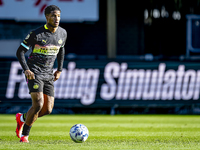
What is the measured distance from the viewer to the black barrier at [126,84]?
14484mm

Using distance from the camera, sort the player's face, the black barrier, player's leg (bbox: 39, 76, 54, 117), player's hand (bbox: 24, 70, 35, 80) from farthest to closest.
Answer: the black barrier
player's leg (bbox: 39, 76, 54, 117)
the player's face
player's hand (bbox: 24, 70, 35, 80)

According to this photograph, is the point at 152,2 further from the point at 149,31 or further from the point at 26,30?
the point at 26,30

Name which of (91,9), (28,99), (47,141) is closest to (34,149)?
(47,141)

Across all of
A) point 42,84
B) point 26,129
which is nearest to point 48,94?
point 42,84

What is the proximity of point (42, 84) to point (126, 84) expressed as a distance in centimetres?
816

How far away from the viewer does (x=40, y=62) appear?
6672 mm

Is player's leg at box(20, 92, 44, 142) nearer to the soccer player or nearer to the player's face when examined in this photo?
the soccer player

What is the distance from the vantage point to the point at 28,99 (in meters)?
14.3

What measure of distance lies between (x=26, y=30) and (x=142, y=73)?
22.6 feet

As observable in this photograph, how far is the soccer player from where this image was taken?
6.55 meters

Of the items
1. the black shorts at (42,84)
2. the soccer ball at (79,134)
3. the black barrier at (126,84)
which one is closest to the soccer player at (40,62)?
the black shorts at (42,84)

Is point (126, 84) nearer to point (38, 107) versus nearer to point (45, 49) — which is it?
point (45, 49)

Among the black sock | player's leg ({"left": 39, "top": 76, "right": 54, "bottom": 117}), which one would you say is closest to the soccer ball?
player's leg ({"left": 39, "top": 76, "right": 54, "bottom": 117})

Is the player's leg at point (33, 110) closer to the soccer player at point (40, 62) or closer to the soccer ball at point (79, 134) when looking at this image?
the soccer player at point (40, 62)
